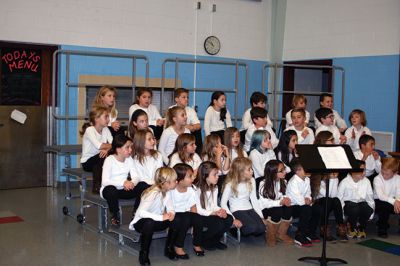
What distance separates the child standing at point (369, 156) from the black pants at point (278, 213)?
1.47m

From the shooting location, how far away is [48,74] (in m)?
8.11

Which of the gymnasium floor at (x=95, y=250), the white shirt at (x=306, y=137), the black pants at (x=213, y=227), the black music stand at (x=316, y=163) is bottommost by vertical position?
the gymnasium floor at (x=95, y=250)

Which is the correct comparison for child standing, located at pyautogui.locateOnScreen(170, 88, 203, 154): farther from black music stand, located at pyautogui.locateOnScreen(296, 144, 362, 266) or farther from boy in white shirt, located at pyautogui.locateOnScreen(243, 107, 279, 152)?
black music stand, located at pyautogui.locateOnScreen(296, 144, 362, 266)

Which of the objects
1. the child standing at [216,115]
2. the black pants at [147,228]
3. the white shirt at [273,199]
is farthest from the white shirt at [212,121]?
the black pants at [147,228]

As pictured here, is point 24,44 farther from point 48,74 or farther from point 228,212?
point 228,212

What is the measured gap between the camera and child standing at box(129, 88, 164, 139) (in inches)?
263

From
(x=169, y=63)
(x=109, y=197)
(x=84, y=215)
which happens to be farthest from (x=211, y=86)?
(x=109, y=197)

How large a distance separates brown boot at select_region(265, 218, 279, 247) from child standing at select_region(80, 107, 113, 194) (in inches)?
74.9

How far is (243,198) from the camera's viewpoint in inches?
216

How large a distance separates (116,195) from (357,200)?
272cm

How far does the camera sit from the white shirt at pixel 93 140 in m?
5.88

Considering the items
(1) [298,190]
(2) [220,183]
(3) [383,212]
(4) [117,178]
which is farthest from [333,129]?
(4) [117,178]

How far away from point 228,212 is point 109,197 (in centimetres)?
120

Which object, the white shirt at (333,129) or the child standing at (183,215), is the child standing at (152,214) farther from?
the white shirt at (333,129)
